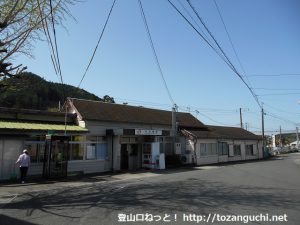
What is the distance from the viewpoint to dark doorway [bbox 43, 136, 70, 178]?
20.7 m

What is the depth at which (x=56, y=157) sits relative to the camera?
20.8m

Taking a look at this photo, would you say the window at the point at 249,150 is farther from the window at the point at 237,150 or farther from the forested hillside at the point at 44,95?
the forested hillside at the point at 44,95

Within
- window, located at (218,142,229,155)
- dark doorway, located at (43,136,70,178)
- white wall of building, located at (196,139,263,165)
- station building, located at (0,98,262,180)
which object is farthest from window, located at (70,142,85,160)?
window, located at (218,142,229,155)

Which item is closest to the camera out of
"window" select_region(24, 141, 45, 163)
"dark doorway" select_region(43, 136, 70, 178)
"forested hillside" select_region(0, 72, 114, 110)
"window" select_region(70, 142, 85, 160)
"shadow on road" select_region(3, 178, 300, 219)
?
"shadow on road" select_region(3, 178, 300, 219)

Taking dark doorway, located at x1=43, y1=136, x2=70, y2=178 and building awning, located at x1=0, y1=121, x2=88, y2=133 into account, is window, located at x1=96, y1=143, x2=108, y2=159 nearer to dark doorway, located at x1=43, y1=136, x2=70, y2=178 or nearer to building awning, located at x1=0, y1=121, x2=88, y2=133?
building awning, located at x1=0, y1=121, x2=88, y2=133

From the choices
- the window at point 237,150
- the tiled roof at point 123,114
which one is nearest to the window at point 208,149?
the tiled roof at point 123,114

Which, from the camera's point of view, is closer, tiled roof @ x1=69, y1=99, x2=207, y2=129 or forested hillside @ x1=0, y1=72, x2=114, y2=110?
tiled roof @ x1=69, y1=99, x2=207, y2=129

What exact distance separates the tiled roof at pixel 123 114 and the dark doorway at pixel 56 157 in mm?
4886

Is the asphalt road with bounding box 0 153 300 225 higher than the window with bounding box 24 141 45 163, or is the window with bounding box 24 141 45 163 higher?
the window with bounding box 24 141 45 163

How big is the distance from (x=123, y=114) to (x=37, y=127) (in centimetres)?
971

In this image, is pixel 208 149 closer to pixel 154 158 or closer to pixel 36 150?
pixel 154 158

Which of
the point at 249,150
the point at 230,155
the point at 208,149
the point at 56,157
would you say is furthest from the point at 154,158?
the point at 249,150

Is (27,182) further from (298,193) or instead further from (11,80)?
(298,193)

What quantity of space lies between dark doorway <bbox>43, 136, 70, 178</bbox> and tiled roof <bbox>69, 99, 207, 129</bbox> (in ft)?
16.0
